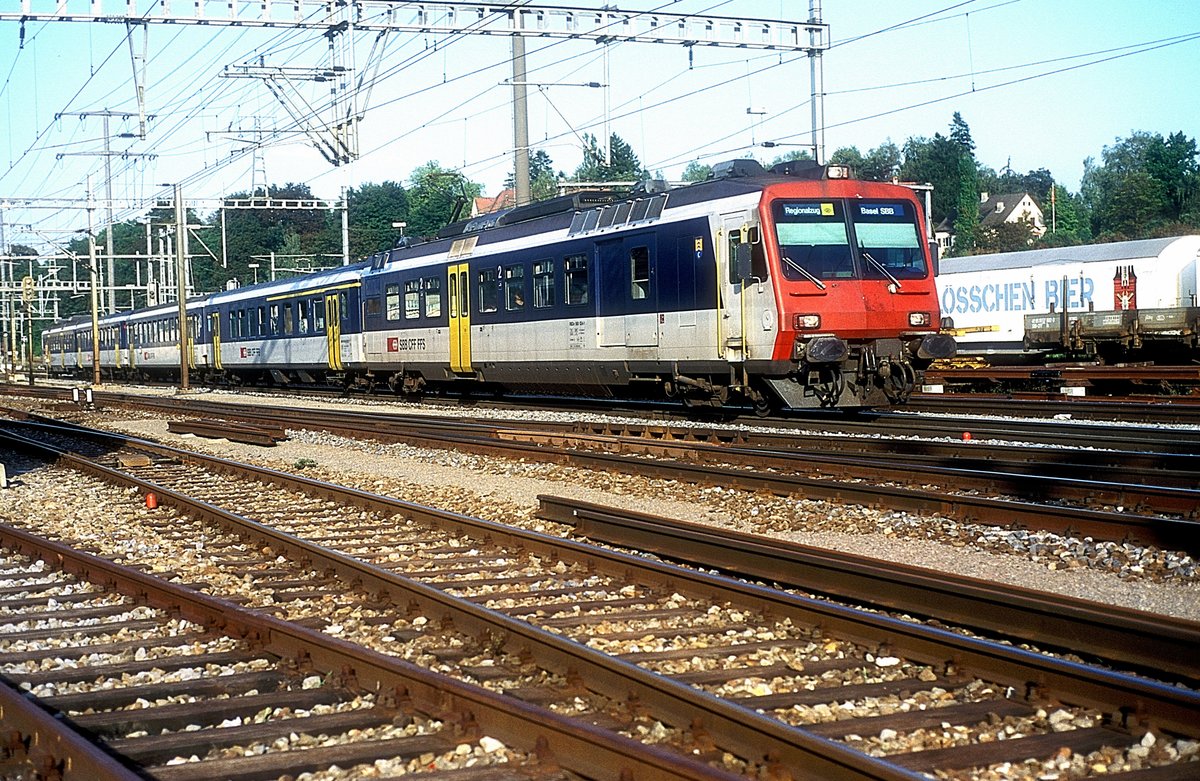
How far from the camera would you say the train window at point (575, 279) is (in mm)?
19766

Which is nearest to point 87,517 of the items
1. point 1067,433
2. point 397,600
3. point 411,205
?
point 397,600

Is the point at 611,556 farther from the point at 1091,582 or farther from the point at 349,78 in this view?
the point at 349,78

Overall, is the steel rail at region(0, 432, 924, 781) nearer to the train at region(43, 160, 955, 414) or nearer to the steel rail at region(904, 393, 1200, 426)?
the train at region(43, 160, 955, 414)

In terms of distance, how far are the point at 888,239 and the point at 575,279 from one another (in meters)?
5.45

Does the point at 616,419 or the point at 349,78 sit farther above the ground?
the point at 349,78

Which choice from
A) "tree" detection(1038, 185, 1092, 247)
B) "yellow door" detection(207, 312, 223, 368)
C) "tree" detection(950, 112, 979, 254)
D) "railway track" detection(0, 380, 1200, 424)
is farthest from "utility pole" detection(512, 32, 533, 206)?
"tree" detection(1038, 185, 1092, 247)

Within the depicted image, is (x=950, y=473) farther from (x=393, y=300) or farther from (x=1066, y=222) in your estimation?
(x=1066, y=222)

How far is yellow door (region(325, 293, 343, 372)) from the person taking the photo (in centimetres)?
3114

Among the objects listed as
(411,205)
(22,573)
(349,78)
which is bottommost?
(22,573)

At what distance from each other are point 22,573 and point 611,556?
4.28 meters

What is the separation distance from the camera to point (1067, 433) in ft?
49.6

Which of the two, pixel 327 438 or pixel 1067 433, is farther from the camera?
pixel 327 438

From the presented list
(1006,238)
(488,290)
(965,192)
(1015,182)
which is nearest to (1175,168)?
(965,192)

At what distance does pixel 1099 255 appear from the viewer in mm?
33656
